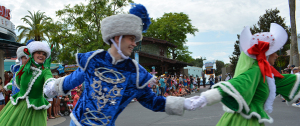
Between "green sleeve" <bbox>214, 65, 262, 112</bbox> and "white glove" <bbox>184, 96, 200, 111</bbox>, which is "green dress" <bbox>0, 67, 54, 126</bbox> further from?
"green sleeve" <bbox>214, 65, 262, 112</bbox>

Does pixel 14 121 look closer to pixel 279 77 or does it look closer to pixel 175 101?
pixel 175 101

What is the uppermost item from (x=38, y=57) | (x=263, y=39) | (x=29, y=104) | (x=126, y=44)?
(x=263, y=39)

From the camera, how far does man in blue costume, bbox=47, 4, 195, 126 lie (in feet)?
7.32

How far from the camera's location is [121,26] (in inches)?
91.7

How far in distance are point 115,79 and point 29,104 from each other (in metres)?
2.13

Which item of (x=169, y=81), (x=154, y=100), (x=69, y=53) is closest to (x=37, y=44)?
(x=154, y=100)

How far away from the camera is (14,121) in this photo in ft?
11.8

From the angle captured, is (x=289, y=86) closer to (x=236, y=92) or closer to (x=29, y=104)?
(x=236, y=92)

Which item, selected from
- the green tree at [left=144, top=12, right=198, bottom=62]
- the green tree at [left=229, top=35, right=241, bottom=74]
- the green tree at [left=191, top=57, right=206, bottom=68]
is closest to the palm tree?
the green tree at [left=144, top=12, right=198, bottom=62]

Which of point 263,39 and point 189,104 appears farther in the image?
point 263,39

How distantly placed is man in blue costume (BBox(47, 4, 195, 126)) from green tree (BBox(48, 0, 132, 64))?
1718 centimetres

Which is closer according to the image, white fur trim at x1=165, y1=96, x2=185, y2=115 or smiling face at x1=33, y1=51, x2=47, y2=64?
white fur trim at x1=165, y1=96, x2=185, y2=115

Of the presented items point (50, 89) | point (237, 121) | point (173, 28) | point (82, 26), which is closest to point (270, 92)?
point (237, 121)

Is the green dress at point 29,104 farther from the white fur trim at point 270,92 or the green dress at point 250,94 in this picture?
the white fur trim at point 270,92
